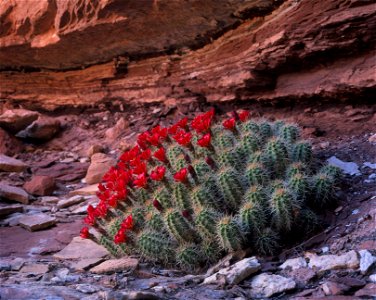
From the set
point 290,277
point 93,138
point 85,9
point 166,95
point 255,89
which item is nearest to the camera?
point 290,277

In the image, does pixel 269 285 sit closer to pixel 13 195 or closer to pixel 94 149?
pixel 13 195

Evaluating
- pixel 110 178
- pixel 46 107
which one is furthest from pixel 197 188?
pixel 46 107

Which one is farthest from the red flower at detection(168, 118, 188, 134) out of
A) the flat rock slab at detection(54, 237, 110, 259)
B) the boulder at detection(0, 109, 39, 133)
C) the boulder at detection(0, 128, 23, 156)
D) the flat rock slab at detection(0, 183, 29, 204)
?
the boulder at detection(0, 109, 39, 133)

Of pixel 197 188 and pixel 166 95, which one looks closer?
Answer: pixel 197 188

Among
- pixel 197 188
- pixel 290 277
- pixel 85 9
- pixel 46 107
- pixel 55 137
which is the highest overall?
pixel 85 9

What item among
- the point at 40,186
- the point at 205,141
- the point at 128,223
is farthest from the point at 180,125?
the point at 40,186

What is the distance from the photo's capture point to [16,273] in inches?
150

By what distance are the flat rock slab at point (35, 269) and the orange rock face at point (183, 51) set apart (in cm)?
324

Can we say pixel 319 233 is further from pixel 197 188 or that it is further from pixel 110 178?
pixel 110 178

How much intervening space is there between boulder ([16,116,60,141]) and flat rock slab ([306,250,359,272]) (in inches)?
259

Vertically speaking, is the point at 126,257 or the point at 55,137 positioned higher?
the point at 55,137

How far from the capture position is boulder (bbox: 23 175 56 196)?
6.64 meters

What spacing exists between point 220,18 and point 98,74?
3239 millimetres

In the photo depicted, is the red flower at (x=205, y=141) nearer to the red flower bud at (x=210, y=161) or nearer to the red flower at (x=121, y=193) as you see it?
the red flower bud at (x=210, y=161)
